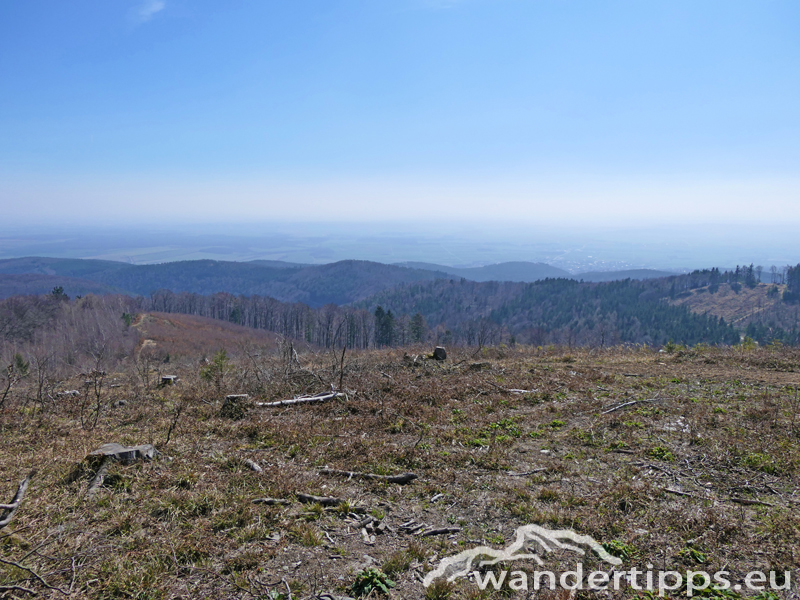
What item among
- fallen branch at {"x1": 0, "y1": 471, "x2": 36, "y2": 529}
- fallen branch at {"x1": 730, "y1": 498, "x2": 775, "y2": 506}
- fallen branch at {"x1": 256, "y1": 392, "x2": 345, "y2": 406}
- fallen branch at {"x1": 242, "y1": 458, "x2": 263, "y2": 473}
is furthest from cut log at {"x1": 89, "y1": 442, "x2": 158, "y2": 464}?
fallen branch at {"x1": 730, "y1": 498, "x2": 775, "y2": 506}

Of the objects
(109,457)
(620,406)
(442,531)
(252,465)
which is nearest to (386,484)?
(442,531)

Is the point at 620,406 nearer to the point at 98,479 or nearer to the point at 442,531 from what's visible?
the point at 442,531

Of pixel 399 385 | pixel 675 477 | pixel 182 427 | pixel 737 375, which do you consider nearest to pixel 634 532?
pixel 675 477

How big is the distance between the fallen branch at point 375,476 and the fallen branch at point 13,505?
4.12 meters

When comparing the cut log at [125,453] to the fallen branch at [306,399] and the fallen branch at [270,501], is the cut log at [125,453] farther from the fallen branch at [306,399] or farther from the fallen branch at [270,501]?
the fallen branch at [306,399]

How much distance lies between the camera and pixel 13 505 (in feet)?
16.5

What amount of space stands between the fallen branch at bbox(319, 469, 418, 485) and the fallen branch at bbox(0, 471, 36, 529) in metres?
4.12

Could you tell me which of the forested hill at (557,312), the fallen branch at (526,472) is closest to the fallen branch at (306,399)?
the fallen branch at (526,472)

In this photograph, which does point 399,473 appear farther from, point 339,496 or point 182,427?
point 182,427

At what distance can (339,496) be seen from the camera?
6332 millimetres

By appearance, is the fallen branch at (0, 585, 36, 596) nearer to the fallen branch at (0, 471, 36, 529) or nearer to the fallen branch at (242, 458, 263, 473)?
the fallen branch at (0, 471, 36, 529)

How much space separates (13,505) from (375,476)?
16.3 ft

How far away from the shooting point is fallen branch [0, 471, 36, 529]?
15.9 feet

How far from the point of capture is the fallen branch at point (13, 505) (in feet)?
15.9
